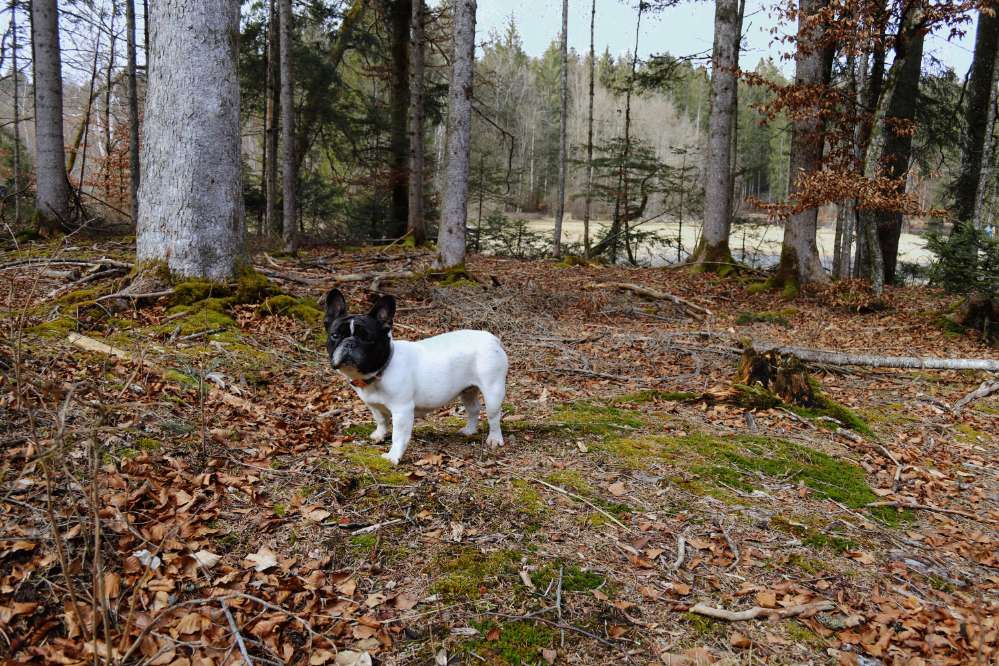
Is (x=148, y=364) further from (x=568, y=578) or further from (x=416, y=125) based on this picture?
(x=416, y=125)

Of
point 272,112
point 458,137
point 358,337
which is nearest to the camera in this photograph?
point 358,337

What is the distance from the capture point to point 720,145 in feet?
54.6

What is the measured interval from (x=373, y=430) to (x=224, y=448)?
1245 mm

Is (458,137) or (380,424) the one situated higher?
(458,137)

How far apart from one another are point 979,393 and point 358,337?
26.0ft

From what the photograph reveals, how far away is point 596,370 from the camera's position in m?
8.27

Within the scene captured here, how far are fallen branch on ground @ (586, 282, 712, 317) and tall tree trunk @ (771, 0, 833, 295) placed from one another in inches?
133

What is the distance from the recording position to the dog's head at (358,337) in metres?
3.91

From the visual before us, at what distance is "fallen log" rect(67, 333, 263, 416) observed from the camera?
5.31m

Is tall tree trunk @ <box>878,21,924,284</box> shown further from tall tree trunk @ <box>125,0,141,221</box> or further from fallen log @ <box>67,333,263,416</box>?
tall tree trunk @ <box>125,0,141,221</box>

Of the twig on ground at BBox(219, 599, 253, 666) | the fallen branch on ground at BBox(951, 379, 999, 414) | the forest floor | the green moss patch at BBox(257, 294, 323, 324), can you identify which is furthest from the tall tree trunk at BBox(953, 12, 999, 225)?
the twig on ground at BBox(219, 599, 253, 666)

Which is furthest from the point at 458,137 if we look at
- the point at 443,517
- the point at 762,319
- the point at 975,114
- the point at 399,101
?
the point at 975,114

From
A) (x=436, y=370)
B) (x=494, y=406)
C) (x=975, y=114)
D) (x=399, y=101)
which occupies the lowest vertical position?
(x=494, y=406)

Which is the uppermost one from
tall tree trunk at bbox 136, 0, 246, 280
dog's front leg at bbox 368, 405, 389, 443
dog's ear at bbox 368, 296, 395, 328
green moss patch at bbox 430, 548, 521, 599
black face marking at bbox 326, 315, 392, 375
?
tall tree trunk at bbox 136, 0, 246, 280
